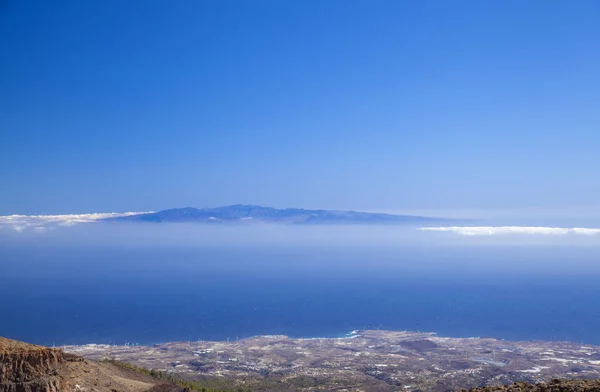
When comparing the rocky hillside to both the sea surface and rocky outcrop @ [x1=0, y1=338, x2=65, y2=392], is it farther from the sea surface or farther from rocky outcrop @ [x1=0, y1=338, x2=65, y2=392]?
the sea surface

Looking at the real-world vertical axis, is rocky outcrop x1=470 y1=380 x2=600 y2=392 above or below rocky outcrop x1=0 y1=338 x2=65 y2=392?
above

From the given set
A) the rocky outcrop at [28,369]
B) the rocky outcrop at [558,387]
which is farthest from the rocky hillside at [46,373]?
the rocky outcrop at [558,387]

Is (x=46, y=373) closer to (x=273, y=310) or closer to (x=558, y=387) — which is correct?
(x=558, y=387)

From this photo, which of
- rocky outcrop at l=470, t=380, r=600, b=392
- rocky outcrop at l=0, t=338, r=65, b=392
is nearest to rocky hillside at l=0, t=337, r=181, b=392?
rocky outcrop at l=0, t=338, r=65, b=392

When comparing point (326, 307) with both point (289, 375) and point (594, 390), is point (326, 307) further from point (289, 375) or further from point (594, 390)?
point (594, 390)

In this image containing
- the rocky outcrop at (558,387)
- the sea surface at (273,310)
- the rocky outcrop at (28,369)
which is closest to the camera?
the rocky outcrop at (558,387)

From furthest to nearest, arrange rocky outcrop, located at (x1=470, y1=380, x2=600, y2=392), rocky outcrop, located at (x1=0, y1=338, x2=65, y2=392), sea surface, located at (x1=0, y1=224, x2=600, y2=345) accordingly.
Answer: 1. sea surface, located at (x1=0, y1=224, x2=600, y2=345)
2. rocky outcrop, located at (x1=0, y1=338, x2=65, y2=392)
3. rocky outcrop, located at (x1=470, y1=380, x2=600, y2=392)

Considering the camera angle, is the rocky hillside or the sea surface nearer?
the rocky hillside

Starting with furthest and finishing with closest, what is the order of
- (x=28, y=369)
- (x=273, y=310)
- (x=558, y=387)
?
1. (x=273, y=310)
2. (x=28, y=369)
3. (x=558, y=387)

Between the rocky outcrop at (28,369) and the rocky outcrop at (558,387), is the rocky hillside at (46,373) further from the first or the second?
the rocky outcrop at (558,387)

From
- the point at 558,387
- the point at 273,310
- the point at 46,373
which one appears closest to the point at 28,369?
the point at 46,373
